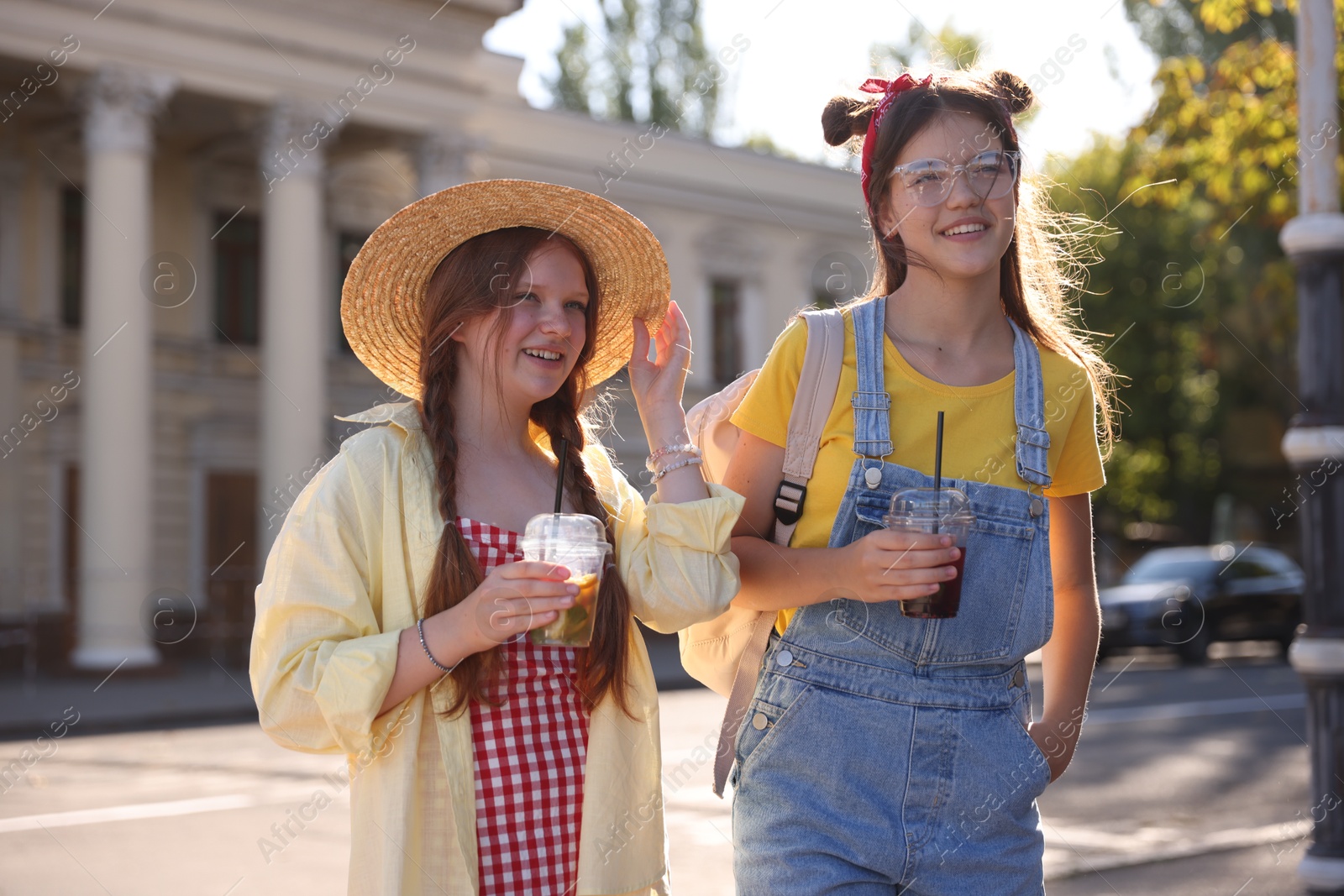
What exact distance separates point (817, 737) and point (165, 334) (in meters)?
19.4

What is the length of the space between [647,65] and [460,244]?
35811 mm

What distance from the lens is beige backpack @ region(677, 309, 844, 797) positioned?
2.60 m

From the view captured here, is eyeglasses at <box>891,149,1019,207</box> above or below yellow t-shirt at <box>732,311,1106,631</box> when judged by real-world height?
above

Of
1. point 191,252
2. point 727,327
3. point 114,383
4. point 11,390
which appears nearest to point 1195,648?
point 727,327

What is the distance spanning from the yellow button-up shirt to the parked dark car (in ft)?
58.9

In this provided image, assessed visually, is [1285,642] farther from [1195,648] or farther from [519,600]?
[519,600]

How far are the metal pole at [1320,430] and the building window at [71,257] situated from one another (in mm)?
17632

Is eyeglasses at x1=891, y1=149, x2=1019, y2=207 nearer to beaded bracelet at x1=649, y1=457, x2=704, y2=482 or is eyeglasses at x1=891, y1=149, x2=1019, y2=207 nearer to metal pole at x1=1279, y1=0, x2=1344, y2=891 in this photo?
beaded bracelet at x1=649, y1=457, x2=704, y2=482

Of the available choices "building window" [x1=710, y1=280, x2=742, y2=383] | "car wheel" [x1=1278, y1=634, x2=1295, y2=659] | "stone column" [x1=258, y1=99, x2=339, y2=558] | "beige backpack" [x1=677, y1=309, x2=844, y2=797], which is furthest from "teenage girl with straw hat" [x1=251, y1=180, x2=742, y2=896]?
"building window" [x1=710, y1=280, x2=742, y2=383]

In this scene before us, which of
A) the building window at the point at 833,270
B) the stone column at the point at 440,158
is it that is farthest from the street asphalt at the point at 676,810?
the building window at the point at 833,270

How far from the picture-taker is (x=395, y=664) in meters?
2.31

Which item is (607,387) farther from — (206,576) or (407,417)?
(206,576)

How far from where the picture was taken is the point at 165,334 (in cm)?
2022

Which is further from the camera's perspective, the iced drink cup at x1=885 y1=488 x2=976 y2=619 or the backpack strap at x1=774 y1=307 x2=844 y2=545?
the backpack strap at x1=774 y1=307 x2=844 y2=545
